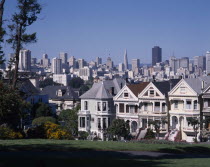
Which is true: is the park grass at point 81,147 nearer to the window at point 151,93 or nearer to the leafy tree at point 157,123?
the leafy tree at point 157,123

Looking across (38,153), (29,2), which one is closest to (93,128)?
(29,2)

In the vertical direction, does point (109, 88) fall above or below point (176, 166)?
above

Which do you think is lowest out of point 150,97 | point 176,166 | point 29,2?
point 176,166

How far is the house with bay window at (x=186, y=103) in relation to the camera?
4897cm

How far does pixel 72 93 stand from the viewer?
338ft

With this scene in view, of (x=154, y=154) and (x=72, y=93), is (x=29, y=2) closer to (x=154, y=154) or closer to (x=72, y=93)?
(x=154, y=154)

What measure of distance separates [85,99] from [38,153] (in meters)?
33.0

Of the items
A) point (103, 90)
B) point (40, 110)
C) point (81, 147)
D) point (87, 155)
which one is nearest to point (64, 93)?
point (40, 110)

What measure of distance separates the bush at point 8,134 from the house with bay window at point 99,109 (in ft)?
68.8

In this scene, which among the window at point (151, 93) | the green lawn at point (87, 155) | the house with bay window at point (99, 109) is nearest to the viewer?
the green lawn at point (87, 155)

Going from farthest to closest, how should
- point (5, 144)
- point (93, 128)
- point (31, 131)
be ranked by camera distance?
point (93, 128) → point (31, 131) → point (5, 144)

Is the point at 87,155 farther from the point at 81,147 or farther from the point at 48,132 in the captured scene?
the point at 48,132

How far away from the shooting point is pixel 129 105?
178 feet

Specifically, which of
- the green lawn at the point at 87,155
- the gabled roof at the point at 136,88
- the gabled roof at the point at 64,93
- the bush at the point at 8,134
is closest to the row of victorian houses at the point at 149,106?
the gabled roof at the point at 136,88
